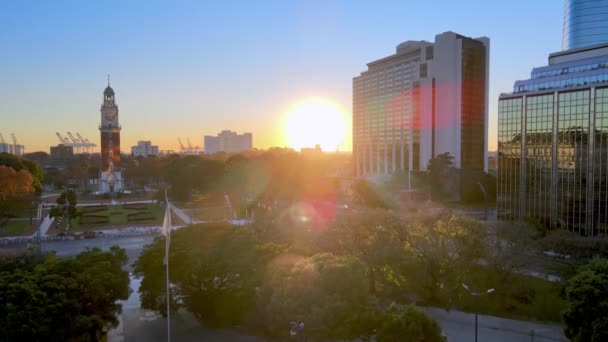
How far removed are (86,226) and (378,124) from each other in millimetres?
62618

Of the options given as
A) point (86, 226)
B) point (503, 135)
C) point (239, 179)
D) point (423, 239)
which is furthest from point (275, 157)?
point (423, 239)

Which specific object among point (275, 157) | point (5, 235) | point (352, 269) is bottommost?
point (5, 235)

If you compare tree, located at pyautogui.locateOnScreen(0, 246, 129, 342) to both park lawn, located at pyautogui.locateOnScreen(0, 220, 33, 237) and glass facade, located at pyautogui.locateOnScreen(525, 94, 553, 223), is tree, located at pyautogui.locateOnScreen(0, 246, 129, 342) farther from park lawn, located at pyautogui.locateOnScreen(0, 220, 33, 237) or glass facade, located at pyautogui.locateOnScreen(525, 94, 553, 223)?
glass facade, located at pyautogui.locateOnScreen(525, 94, 553, 223)

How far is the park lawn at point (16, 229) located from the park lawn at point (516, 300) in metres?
39.5

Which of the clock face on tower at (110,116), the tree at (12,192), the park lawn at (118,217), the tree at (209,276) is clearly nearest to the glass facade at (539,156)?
the tree at (209,276)

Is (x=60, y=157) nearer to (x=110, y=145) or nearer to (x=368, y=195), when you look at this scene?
(x=110, y=145)

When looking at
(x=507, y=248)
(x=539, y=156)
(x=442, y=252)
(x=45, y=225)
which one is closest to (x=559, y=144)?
(x=539, y=156)

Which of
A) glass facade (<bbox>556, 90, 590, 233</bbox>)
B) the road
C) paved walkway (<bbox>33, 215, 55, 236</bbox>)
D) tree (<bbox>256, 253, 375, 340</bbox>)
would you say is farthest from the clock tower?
tree (<bbox>256, 253, 375, 340</bbox>)

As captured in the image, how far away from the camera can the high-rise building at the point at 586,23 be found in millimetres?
54062

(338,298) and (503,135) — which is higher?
(503,135)

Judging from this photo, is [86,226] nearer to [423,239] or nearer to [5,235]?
[5,235]

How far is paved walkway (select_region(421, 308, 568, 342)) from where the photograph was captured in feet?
60.5

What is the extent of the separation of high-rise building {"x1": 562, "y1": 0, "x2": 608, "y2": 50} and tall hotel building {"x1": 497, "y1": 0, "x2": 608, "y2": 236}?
15.6 metres

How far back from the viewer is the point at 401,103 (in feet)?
283
